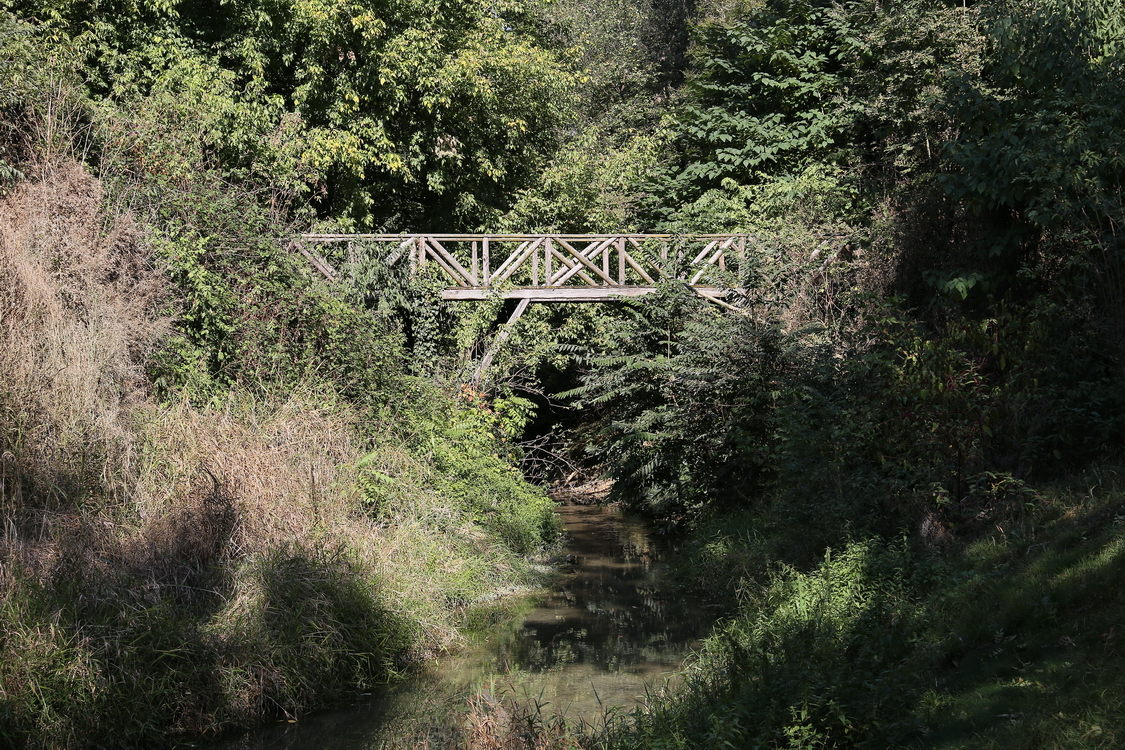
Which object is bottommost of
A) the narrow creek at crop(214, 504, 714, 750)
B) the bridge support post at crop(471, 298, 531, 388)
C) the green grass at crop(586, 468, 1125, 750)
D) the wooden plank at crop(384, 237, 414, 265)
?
the narrow creek at crop(214, 504, 714, 750)

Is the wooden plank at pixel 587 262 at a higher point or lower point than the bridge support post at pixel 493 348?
higher

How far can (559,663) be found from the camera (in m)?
8.39

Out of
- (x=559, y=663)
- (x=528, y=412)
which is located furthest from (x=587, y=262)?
(x=559, y=663)

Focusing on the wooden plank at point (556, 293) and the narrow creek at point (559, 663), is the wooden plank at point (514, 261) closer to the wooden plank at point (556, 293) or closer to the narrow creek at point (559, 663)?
the wooden plank at point (556, 293)

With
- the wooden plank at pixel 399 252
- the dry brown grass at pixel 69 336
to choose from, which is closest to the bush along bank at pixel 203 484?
the dry brown grass at pixel 69 336

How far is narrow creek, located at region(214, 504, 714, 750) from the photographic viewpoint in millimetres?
6957

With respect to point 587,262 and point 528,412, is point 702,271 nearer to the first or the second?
point 587,262

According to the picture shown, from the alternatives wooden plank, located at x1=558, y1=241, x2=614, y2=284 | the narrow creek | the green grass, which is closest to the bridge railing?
wooden plank, located at x1=558, y1=241, x2=614, y2=284

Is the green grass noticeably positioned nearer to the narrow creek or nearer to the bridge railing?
the narrow creek

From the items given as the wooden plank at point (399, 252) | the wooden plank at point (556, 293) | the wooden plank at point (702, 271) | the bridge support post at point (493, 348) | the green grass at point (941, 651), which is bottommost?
the green grass at point (941, 651)

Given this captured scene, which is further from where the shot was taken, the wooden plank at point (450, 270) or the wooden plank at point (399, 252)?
the wooden plank at point (450, 270)

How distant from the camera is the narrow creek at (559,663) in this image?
6.96 metres

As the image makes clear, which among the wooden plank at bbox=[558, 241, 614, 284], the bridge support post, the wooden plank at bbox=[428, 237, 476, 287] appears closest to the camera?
the bridge support post

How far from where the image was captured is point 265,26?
1866 cm
